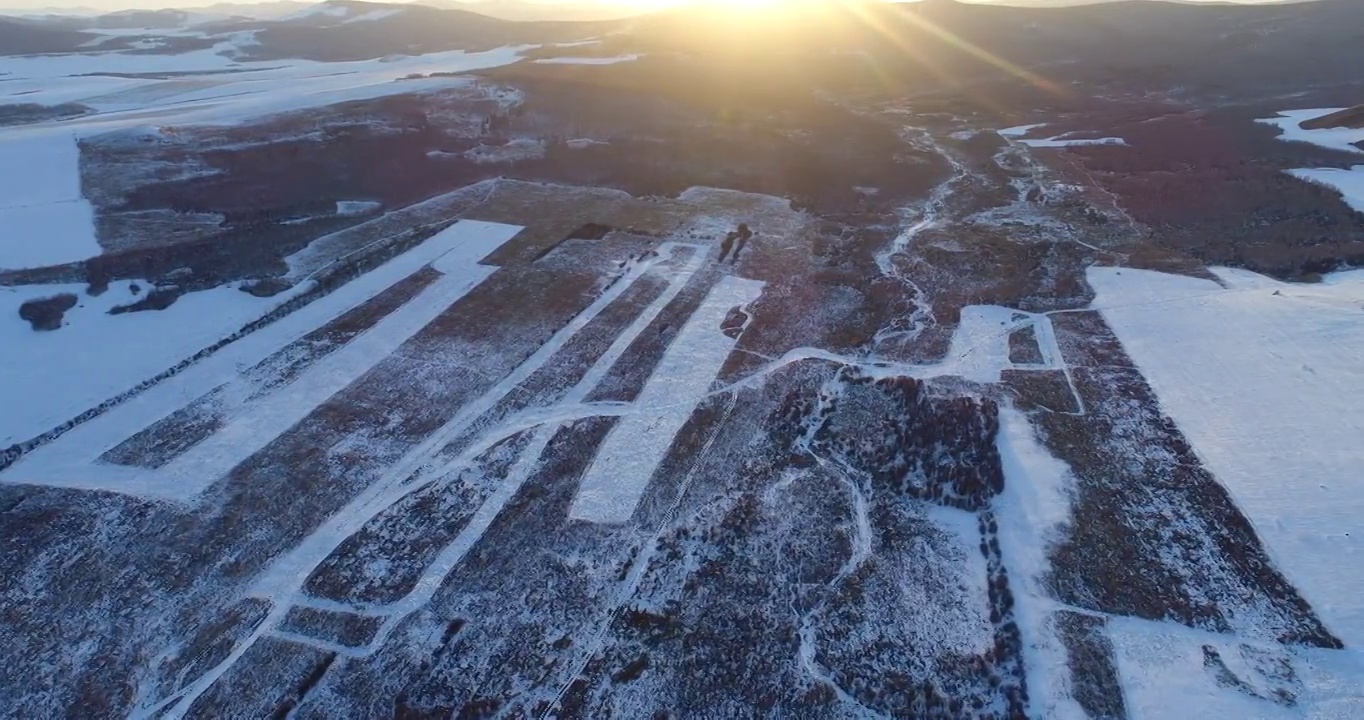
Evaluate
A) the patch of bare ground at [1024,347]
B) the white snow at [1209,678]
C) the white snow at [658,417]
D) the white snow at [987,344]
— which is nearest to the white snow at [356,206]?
the white snow at [658,417]

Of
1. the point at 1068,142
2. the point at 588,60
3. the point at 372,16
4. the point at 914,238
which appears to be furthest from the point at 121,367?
the point at 372,16

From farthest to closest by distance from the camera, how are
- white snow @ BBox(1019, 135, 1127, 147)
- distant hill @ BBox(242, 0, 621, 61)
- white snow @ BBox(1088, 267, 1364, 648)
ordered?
distant hill @ BBox(242, 0, 621, 61), white snow @ BBox(1019, 135, 1127, 147), white snow @ BBox(1088, 267, 1364, 648)

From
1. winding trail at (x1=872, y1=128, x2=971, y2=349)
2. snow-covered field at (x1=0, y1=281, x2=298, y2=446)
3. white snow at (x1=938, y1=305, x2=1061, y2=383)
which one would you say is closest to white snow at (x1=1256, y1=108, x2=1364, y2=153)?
winding trail at (x1=872, y1=128, x2=971, y2=349)

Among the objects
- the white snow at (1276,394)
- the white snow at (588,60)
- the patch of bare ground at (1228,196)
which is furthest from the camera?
the white snow at (588,60)

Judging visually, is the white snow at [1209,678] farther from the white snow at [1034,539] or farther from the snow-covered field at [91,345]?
the snow-covered field at [91,345]

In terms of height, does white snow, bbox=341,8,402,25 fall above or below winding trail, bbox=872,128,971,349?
above

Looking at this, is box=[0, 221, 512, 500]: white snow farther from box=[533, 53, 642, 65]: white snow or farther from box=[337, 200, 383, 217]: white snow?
box=[533, 53, 642, 65]: white snow
